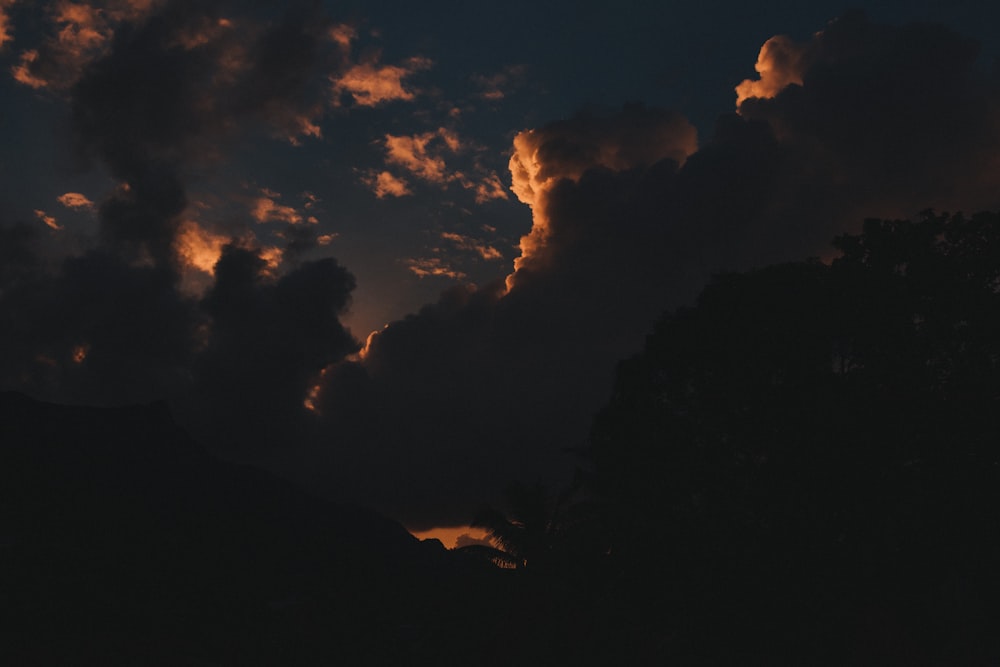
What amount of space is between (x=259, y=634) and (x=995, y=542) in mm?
14820

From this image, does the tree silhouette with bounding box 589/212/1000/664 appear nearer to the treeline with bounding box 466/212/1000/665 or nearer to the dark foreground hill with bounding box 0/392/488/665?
the treeline with bounding box 466/212/1000/665

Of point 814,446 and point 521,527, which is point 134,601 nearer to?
point 814,446

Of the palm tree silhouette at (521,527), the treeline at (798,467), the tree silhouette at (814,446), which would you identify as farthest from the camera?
the palm tree silhouette at (521,527)

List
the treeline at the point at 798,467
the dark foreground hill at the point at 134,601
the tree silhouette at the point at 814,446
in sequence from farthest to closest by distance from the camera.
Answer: the tree silhouette at the point at 814,446, the treeline at the point at 798,467, the dark foreground hill at the point at 134,601

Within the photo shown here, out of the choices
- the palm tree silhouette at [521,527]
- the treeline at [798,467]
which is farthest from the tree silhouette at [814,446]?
the palm tree silhouette at [521,527]

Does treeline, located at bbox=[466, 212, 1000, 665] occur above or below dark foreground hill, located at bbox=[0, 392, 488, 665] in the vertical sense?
above

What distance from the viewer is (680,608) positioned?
15.4m

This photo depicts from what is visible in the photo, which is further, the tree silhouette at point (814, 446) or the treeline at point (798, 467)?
the tree silhouette at point (814, 446)

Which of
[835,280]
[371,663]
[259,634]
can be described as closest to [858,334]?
[835,280]

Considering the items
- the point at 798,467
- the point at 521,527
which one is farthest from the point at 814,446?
the point at 521,527

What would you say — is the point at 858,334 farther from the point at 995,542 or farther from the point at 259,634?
the point at 259,634

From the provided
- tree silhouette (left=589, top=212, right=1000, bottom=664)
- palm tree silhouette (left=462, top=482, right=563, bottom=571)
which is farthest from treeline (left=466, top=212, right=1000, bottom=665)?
palm tree silhouette (left=462, top=482, right=563, bottom=571)

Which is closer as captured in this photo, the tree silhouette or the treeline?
the treeline

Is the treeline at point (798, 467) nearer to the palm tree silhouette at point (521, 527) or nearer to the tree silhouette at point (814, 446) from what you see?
the tree silhouette at point (814, 446)
